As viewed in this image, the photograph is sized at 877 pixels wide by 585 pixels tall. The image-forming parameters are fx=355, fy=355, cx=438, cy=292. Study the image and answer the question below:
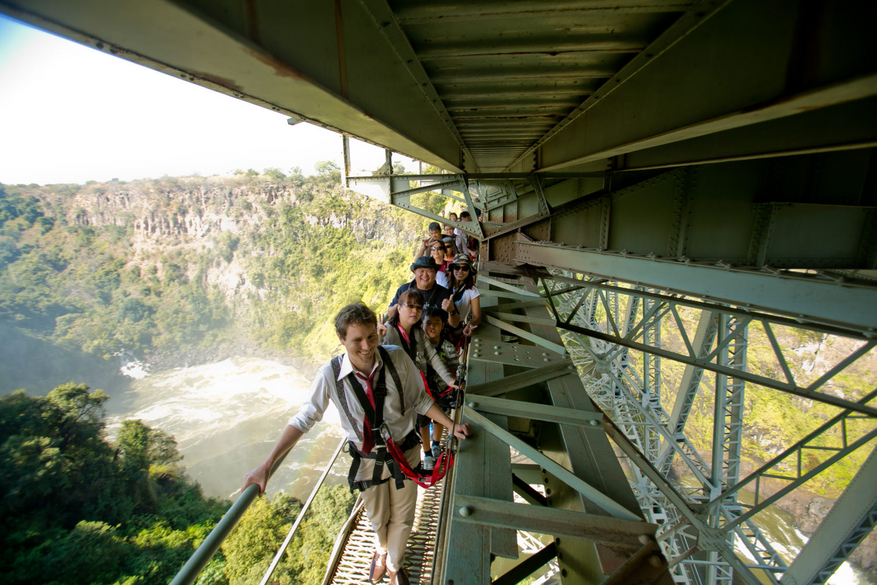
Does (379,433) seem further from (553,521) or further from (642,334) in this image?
(642,334)

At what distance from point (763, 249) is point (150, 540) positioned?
102ft

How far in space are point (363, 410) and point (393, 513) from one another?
101 centimetres

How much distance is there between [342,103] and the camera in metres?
1.87

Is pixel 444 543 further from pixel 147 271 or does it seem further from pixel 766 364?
pixel 147 271

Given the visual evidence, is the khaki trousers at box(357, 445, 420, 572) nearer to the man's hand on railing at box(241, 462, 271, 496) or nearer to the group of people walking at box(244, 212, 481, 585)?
the group of people walking at box(244, 212, 481, 585)

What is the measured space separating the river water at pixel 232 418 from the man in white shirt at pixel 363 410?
3399 cm

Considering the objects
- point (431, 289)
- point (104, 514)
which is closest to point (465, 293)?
point (431, 289)

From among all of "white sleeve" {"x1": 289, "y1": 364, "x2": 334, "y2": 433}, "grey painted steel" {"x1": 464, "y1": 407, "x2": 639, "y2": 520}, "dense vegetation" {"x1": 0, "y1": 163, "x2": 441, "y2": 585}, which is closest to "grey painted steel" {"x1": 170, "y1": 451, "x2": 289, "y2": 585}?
"white sleeve" {"x1": 289, "y1": 364, "x2": 334, "y2": 433}

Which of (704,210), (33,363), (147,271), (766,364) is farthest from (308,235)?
(704,210)

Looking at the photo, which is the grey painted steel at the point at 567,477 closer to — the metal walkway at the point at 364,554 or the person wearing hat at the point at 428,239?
the metal walkway at the point at 364,554

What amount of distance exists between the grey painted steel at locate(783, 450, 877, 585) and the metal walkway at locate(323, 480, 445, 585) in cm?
378

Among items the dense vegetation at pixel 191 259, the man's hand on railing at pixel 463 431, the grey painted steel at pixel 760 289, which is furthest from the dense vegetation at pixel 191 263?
the grey painted steel at pixel 760 289

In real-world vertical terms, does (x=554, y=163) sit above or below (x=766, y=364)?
above

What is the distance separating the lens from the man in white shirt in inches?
79.4
